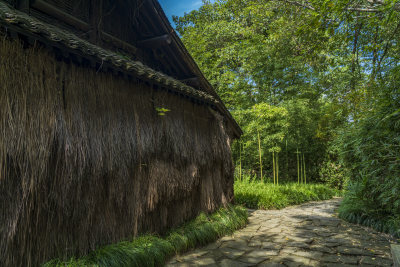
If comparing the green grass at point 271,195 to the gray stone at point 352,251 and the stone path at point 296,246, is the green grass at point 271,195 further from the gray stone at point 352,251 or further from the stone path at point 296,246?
the gray stone at point 352,251

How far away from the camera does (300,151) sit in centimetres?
1291

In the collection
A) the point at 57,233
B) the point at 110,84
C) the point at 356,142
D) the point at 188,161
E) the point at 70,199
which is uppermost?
the point at 110,84

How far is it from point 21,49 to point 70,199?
177 cm

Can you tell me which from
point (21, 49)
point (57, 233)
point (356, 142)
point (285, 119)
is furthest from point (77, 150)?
point (285, 119)

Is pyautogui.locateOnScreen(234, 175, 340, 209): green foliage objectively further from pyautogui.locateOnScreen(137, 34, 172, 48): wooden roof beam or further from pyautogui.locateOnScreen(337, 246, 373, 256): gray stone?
pyautogui.locateOnScreen(137, 34, 172, 48): wooden roof beam

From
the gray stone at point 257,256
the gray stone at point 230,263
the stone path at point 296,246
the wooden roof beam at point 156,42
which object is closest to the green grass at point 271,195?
the stone path at point 296,246

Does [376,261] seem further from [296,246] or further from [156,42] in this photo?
[156,42]

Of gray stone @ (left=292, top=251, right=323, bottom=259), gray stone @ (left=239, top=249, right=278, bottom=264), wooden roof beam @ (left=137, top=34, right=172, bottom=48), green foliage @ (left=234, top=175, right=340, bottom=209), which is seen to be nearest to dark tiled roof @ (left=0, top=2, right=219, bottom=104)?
wooden roof beam @ (left=137, top=34, right=172, bottom=48)

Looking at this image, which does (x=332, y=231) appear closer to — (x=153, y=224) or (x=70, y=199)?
(x=153, y=224)

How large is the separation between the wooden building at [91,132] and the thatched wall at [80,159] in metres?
0.01

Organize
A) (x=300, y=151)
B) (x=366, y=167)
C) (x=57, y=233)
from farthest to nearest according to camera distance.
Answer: (x=300, y=151) → (x=366, y=167) → (x=57, y=233)

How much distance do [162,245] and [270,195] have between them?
5.96 meters

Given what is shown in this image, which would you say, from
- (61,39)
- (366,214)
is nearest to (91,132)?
(61,39)

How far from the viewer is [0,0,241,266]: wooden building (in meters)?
2.48
